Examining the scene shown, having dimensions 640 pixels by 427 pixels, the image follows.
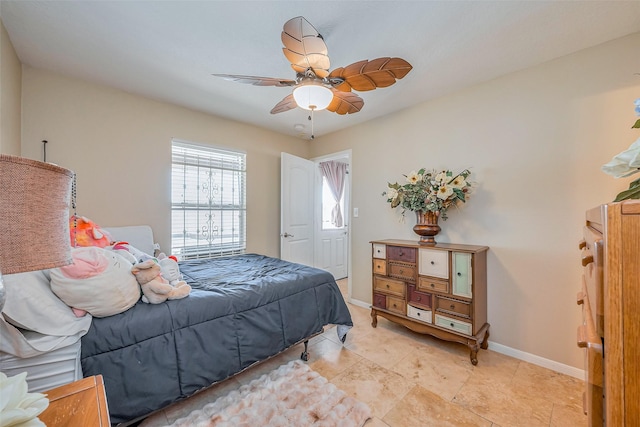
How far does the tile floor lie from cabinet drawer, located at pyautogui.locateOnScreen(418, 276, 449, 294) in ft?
1.81

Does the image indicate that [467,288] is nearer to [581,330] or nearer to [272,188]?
[581,330]

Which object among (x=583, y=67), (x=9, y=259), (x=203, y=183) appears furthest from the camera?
(x=203, y=183)

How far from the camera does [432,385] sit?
A: 184cm

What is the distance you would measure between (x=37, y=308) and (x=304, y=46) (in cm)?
178

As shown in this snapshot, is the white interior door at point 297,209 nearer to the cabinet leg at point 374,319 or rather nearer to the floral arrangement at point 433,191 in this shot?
the cabinet leg at point 374,319

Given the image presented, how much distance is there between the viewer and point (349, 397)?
1.68 m

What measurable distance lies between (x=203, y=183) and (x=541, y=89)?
3568mm

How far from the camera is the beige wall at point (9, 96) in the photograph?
1709 millimetres

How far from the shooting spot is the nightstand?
653 millimetres

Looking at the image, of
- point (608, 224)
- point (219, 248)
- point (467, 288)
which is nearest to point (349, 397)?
point (467, 288)

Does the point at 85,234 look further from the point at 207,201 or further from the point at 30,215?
the point at 30,215

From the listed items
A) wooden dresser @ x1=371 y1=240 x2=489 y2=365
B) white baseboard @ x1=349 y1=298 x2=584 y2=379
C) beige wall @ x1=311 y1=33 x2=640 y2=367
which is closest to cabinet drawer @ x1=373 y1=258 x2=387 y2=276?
wooden dresser @ x1=371 y1=240 x2=489 y2=365

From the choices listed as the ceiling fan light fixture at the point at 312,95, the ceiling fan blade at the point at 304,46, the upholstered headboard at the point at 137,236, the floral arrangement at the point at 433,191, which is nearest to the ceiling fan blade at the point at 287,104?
the ceiling fan light fixture at the point at 312,95

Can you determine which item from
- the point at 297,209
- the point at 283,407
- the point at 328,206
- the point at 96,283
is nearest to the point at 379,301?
the point at 283,407
